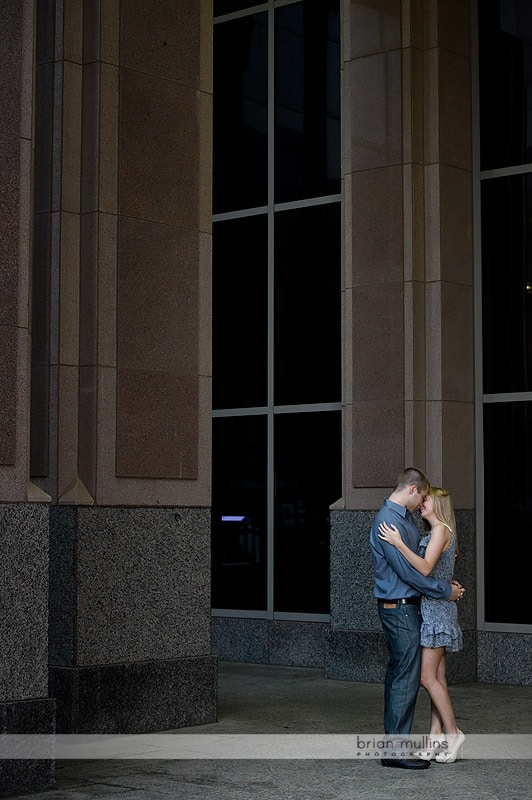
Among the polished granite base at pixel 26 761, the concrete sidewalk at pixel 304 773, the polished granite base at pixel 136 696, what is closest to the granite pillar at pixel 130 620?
the polished granite base at pixel 136 696

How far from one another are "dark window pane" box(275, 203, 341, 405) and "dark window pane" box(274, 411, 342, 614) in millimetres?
372

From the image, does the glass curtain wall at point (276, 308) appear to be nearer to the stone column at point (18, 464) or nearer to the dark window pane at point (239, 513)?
the dark window pane at point (239, 513)

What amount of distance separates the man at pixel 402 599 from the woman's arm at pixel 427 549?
1.4 inches

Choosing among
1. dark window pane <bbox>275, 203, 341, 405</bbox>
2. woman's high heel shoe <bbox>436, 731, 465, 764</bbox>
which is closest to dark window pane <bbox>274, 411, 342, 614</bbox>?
dark window pane <bbox>275, 203, 341, 405</bbox>

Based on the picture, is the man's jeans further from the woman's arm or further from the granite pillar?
the granite pillar

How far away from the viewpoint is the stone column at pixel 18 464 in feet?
26.3

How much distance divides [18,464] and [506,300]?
7.12 meters

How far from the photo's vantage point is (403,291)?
1370 centimetres

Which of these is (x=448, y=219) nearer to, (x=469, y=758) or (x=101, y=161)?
(x=101, y=161)

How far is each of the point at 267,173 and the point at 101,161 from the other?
19.6ft

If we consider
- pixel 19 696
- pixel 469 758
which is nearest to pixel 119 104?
pixel 19 696

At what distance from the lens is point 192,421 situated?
10.9m

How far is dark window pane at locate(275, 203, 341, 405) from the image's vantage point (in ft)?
50.4

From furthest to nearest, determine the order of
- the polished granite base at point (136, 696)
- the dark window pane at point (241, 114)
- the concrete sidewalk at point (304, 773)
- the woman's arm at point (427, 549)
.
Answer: the dark window pane at point (241, 114) → the polished granite base at point (136, 696) → the woman's arm at point (427, 549) → the concrete sidewalk at point (304, 773)
